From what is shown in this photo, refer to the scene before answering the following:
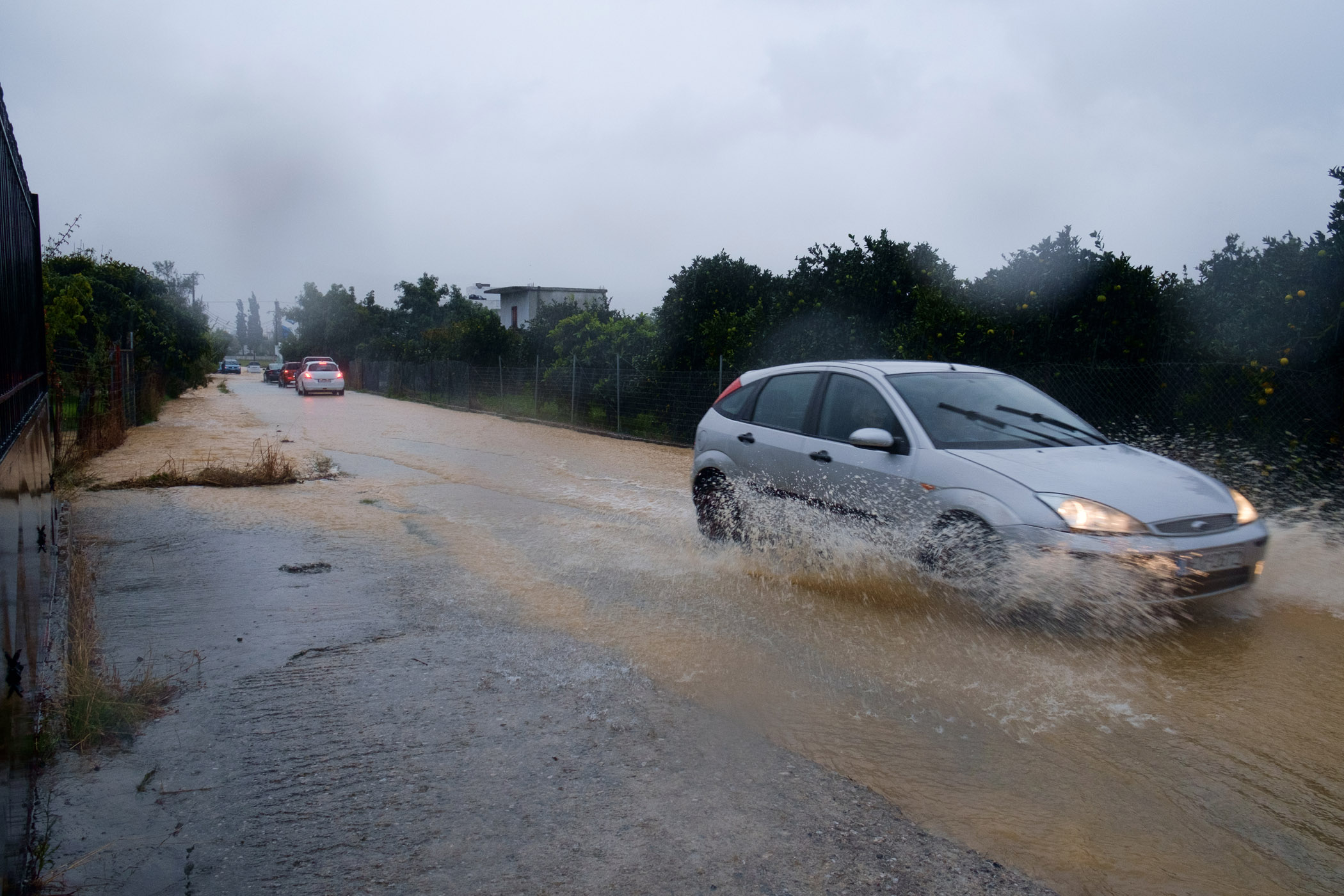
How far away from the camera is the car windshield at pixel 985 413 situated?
227 inches

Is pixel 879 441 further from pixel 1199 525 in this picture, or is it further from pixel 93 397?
pixel 93 397

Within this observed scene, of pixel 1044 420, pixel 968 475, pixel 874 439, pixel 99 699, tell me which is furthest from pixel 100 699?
pixel 1044 420

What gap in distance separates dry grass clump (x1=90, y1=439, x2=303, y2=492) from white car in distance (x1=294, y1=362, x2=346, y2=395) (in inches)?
1164

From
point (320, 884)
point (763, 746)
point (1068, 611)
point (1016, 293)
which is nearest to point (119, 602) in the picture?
point (320, 884)

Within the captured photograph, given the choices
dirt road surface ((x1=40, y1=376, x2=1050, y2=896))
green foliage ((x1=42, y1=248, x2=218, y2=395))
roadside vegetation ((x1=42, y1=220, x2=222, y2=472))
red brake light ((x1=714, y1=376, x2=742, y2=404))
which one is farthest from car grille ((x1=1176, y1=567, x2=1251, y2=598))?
green foliage ((x1=42, y1=248, x2=218, y2=395))

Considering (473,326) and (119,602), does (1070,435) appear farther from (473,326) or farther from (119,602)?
(473,326)

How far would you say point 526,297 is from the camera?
6550 centimetres

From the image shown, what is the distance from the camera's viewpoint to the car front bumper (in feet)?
15.6

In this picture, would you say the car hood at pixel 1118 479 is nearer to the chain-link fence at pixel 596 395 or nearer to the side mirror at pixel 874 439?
the side mirror at pixel 874 439

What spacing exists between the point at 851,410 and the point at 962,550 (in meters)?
1.41

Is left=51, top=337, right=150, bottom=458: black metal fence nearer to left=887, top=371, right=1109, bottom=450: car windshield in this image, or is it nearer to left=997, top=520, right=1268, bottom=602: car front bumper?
left=887, top=371, right=1109, bottom=450: car windshield

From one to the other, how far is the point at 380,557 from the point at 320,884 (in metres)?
4.75

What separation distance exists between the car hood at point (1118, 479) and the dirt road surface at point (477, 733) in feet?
4.35

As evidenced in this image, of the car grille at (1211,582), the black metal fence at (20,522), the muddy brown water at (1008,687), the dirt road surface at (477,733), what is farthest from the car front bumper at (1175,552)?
the black metal fence at (20,522)
